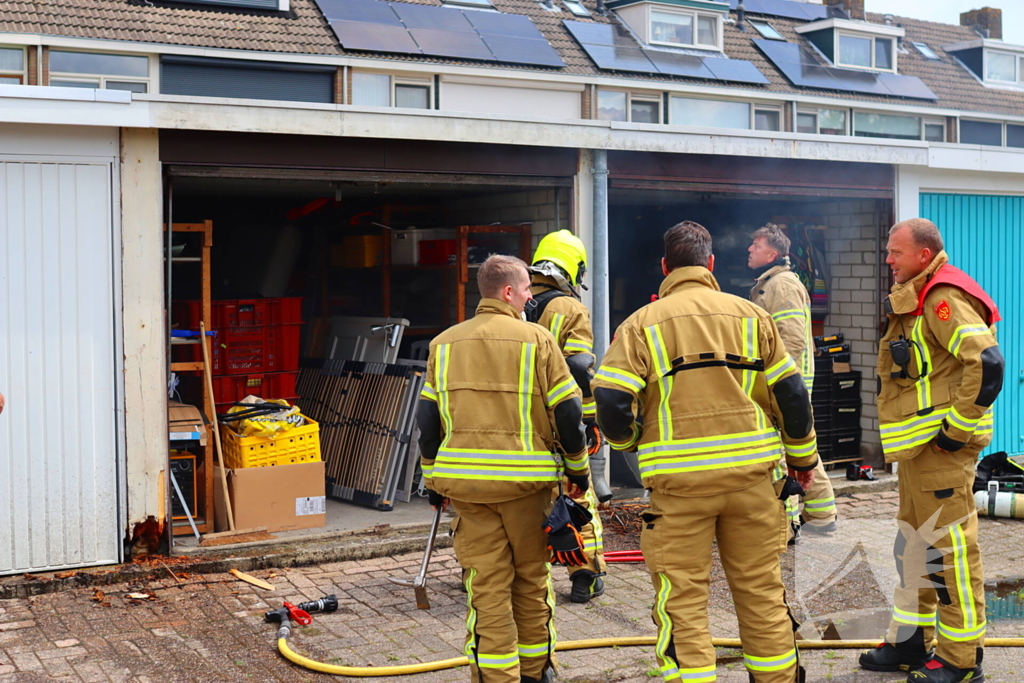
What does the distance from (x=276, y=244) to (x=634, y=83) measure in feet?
56.2

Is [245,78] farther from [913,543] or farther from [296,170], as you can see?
[913,543]

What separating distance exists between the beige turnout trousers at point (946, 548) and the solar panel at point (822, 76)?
2612cm

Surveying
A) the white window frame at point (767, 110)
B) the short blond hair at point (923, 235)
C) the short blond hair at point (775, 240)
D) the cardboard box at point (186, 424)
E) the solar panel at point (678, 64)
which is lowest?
the cardboard box at point (186, 424)

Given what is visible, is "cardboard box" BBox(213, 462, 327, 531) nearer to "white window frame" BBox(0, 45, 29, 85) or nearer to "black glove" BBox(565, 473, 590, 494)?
"black glove" BBox(565, 473, 590, 494)

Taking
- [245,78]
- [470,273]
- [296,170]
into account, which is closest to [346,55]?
[245,78]

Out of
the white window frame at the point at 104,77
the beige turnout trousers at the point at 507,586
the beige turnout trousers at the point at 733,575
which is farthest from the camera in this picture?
the white window frame at the point at 104,77


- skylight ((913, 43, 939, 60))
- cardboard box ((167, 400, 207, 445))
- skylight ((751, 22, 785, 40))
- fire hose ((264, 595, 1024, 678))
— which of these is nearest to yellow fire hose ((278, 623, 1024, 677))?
fire hose ((264, 595, 1024, 678))

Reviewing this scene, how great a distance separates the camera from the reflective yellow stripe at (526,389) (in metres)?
4.50

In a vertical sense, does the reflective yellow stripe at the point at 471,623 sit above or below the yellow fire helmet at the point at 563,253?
below

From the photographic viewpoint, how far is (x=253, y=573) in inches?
270

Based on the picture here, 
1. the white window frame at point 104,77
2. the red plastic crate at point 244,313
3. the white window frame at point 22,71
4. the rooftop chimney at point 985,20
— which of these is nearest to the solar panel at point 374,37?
the white window frame at point 104,77

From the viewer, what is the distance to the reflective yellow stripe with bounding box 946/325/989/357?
4582 mm

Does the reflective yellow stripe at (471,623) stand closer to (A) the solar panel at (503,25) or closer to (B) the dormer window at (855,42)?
(A) the solar panel at (503,25)

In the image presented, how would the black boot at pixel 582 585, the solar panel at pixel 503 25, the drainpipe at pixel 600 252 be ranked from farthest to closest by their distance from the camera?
the solar panel at pixel 503 25 < the drainpipe at pixel 600 252 < the black boot at pixel 582 585
